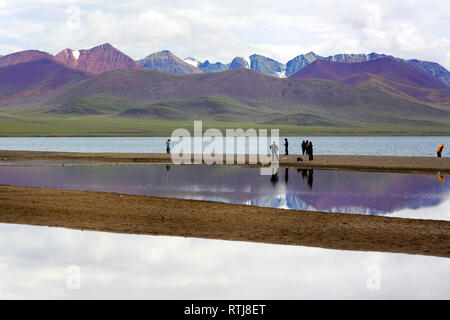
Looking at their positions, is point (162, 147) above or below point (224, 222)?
above

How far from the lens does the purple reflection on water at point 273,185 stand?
25.1 meters

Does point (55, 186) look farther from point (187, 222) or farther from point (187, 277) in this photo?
point (187, 277)

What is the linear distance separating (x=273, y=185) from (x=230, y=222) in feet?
47.8

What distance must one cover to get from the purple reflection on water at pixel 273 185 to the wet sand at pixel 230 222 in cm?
306

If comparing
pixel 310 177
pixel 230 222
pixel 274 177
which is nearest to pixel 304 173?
pixel 310 177

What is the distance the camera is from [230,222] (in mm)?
19172

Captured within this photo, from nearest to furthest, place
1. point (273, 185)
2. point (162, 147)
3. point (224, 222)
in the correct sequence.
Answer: point (224, 222) < point (273, 185) < point (162, 147)

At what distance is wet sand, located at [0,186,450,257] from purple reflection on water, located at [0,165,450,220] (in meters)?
3.06

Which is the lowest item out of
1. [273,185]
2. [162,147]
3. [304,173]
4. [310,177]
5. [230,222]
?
[230,222]

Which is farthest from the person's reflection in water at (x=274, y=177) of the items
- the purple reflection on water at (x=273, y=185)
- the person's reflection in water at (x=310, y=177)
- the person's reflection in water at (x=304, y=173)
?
the person's reflection in water at (x=310, y=177)

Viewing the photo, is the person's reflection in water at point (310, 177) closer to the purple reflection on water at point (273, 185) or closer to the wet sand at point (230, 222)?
the purple reflection on water at point (273, 185)

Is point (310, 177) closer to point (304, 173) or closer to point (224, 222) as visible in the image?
point (304, 173)

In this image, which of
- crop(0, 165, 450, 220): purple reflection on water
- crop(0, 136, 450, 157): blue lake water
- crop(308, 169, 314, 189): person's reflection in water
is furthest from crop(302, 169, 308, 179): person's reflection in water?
crop(0, 136, 450, 157): blue lake water
